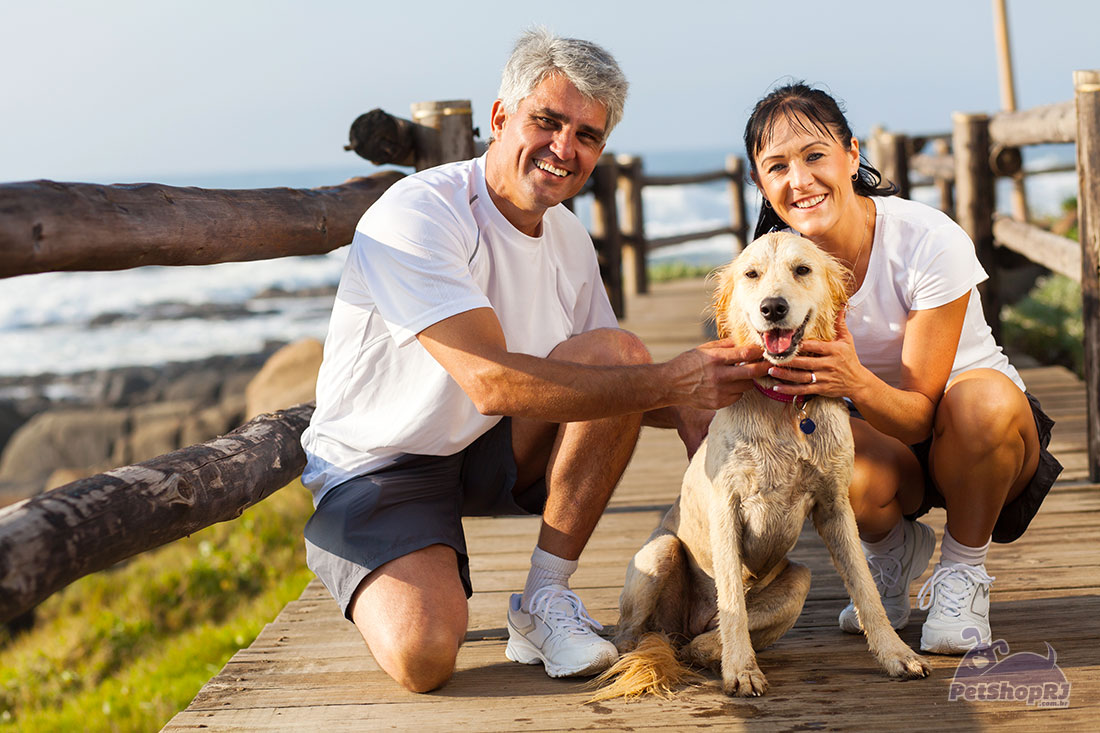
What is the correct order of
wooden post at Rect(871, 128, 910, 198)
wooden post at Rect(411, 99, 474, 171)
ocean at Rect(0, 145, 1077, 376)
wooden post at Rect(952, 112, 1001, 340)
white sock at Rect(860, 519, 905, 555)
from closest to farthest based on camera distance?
white sock at Rect(860, 519, 905, 555) → wooden post at Rect(411, 99, 474, 171) → wooden post at Rect(952, 112, 1001, 340) → wooden post at Rect(871, 128, 910, 198) → ocean at Rect(0, 145, 1077, 376)

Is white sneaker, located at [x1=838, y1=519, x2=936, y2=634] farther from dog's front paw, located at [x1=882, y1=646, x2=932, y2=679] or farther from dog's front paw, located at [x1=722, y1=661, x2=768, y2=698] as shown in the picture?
dog's front paw, located at [x1=722, y1=661, x2=768, y2=698]

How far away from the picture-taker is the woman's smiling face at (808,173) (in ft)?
9.37

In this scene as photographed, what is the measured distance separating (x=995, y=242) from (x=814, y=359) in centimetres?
517

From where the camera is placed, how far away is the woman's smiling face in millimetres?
2855

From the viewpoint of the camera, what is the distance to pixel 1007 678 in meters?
2.55

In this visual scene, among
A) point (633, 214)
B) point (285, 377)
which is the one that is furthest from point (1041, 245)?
point (285, 377)

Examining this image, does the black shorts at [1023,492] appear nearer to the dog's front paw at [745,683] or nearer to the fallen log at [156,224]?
the dog's front paw at [745,683]

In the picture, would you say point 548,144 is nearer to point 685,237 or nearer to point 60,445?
point 685,237

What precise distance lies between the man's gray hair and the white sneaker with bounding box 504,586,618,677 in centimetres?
145

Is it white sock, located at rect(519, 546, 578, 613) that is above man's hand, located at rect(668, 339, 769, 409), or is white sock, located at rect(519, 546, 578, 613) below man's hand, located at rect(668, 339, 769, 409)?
below

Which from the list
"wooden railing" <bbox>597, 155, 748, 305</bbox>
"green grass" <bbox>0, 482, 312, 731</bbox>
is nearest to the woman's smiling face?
"green grass" <bbox>0, 482, 312, 731</bbox>

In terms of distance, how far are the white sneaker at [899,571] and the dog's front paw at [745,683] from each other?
47 cm

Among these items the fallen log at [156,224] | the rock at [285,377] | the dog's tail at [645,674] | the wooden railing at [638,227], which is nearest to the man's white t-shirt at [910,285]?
the dog's tail at [645,674]

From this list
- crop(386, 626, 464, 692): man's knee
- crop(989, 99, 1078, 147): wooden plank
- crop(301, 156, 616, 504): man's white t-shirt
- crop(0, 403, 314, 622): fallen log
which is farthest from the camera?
crop(989, 99, 1078, 147): wooden plank
